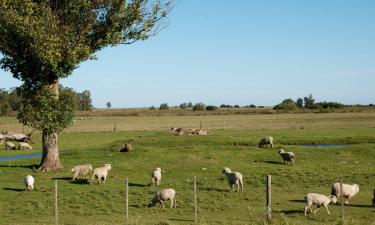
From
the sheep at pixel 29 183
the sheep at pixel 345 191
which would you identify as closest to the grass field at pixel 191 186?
the sheep at pixel 29 183

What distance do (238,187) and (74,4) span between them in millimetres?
16948

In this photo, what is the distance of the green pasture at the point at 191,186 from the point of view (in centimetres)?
2334

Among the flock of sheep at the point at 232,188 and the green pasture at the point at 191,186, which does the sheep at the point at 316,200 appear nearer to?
the flock of sheep at the point at 232,188

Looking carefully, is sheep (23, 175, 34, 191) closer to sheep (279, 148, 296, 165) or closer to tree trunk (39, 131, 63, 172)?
tree trunk (39, 131, 63, 172)

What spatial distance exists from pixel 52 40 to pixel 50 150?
856cm

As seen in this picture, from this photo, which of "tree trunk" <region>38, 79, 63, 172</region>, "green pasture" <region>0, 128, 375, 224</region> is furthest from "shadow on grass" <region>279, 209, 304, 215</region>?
"tree trunk" <region>38, 79, 63, 172</region>

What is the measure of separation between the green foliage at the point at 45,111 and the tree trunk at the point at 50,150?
48 cm

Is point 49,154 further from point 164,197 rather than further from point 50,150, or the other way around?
point 164,197

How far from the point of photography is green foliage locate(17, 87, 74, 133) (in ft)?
124

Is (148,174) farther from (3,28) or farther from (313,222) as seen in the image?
(313,222)

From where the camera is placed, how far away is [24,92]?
38.9m

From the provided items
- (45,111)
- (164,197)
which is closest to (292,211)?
(164,197)

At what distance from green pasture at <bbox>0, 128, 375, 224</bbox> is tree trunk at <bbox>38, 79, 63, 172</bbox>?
1.05 metres

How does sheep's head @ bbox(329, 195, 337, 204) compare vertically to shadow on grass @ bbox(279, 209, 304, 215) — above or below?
above
